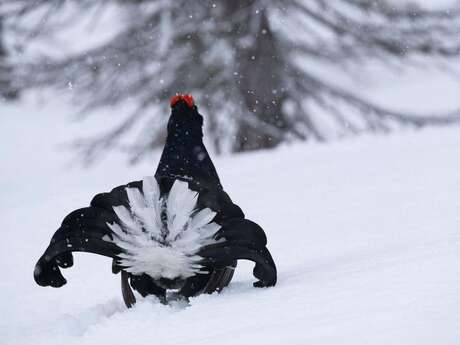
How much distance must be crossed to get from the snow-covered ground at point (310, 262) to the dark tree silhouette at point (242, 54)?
3.70 ft

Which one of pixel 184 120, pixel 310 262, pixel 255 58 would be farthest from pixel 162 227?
pixel 255 58

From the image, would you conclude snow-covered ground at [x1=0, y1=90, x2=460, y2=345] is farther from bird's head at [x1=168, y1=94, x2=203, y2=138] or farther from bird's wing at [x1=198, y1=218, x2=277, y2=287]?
bird's head at [x1=168, y1=94, x2=203, y2=138]

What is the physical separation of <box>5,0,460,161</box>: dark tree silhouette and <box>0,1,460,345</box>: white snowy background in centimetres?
76

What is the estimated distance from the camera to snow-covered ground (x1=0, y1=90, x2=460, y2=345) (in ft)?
8.59

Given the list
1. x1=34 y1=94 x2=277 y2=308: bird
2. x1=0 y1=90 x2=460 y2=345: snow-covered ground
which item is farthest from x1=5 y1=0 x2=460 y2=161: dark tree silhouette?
x1=34 y1=94 x2=277 y2=308: bird

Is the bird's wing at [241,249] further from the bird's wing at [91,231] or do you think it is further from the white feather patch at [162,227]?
the bird's wing at [91,231]

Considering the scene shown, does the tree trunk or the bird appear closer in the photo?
the bird

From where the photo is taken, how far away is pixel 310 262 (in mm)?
4312

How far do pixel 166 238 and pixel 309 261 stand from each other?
130cm

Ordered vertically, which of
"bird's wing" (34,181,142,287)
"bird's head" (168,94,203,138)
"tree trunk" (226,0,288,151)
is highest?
"tree trunk" (226,0,288,151)

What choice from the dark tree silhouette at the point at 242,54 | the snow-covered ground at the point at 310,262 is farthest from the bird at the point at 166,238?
the dark tree silhouette at the point at 242,54

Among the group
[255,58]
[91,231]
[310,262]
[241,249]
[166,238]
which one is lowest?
[310,262]

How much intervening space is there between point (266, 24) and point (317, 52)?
0.77 meters

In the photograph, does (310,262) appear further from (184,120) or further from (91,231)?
(91,231)
